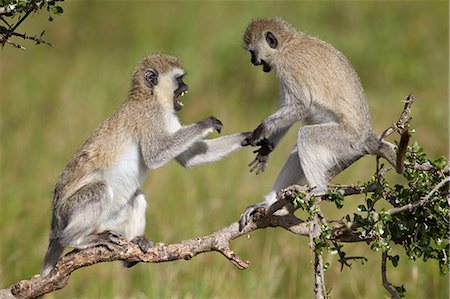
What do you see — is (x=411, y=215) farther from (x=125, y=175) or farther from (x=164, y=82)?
(x=164, y=82)

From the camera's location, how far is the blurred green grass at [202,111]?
884cm

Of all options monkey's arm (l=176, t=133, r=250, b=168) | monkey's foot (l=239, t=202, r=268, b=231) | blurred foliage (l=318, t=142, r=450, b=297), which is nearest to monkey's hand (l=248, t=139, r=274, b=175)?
monkey's arm (l=176, t=133, r=250, b=168)

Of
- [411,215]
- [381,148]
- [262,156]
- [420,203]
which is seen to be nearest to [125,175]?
[262,156]

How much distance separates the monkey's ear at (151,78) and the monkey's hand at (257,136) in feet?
3.59

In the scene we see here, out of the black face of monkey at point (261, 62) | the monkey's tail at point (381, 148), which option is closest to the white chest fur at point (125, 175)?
the black face of monkey at point (261, 62)

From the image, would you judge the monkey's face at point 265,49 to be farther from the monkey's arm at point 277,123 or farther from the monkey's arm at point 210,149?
the monkey's arm at point 210,149

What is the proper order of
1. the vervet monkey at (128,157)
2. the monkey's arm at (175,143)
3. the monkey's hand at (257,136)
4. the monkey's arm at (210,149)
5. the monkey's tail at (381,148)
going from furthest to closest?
1. the monkey's arm at (210,149)
2. the monkey's arm at (175,143)
3. the monkey's hand at (257,136)
4. the vervet monkey at (128,157)
5. the monkey's tail at (381,148)

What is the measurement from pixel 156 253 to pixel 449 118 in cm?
858

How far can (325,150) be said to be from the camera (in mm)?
6664

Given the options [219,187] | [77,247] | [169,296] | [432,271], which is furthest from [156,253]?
[219,187]

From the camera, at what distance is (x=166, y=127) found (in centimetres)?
742

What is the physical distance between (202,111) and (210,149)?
671 cm

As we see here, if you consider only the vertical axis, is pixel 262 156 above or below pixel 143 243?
above

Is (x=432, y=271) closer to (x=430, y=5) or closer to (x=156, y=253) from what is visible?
(x=156, y=253)
